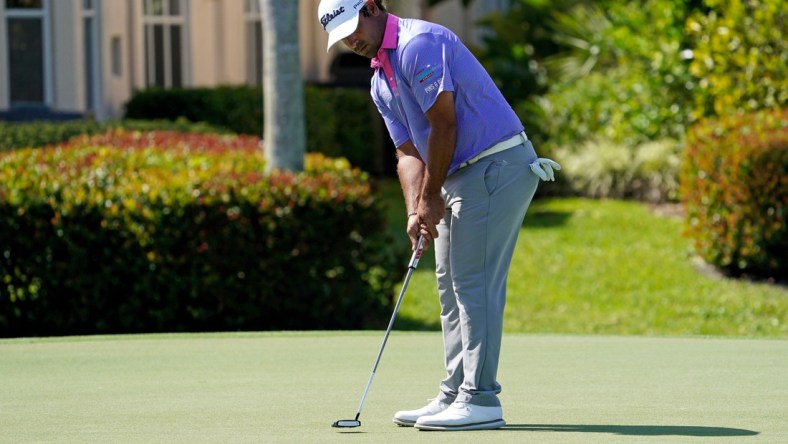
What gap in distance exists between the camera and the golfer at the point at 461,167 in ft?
17.1

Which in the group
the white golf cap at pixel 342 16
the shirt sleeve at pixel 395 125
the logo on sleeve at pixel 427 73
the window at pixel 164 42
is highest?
the window at pixel 164 42

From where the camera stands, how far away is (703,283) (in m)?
12.4

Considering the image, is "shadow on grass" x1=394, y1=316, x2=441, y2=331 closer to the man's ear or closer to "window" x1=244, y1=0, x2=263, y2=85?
the man's ear

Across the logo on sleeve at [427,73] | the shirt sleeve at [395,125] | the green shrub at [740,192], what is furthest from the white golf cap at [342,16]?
the green shrub at [740,192]

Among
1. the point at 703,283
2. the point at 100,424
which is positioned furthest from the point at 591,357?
the point at 703,283

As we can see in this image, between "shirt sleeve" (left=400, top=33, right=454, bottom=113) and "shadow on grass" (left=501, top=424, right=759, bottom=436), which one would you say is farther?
"shirt sleeve" (left=400, top=33, right=454, bottom=113)

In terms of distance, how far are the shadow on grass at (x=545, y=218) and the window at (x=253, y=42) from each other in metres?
6.49

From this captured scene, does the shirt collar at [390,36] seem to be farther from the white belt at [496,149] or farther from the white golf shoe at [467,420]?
the white golf shoe at [467,420]

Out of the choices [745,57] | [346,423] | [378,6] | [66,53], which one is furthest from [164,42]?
[346,423]

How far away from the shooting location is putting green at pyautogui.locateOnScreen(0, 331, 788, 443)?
5160mm

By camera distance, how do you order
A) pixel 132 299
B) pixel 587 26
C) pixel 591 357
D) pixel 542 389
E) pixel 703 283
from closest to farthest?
pixel 542 389
pixel 591 357
pixel 132 299
pixel 703 283
pixel 587 26

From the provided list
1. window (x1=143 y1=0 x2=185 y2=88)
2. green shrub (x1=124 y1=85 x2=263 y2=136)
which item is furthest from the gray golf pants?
window (x1=143 y1=0 x2=185 y2=88)

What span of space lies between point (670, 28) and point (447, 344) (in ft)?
38.6

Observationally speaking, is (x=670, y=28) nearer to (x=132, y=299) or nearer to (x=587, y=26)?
(x=587, y=26)
